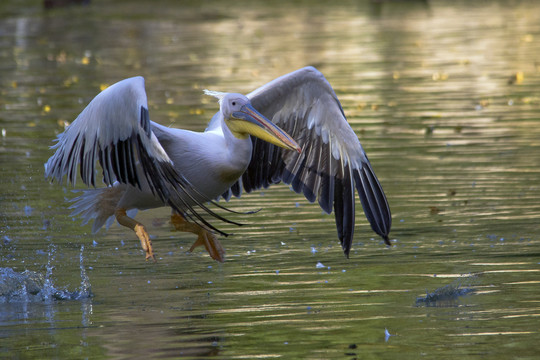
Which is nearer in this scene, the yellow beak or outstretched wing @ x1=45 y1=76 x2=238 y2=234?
outstretched wing @ x1=45 y1=76 x2=238 y2=234

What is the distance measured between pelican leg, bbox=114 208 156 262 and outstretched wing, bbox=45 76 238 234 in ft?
0.93

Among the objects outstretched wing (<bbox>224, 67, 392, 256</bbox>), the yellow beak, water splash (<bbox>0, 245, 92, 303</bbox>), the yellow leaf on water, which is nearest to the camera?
water splash (<bbox>0, 245, 92, 303</bbox>)

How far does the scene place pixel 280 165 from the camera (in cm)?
846

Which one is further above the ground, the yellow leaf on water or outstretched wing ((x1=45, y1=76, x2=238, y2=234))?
outstretched wing ((x1=45, y1=76, x2=238, y2=234))

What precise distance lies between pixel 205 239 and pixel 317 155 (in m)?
1.18

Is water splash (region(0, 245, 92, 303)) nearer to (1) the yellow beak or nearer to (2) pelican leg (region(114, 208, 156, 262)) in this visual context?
(2) pelican leg (region(114, 208, 156, 262))

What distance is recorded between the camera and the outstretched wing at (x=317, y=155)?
26.0ft

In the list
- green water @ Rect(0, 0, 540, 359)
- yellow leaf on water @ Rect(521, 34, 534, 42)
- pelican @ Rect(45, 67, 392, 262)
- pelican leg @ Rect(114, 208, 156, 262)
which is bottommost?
yellow leaf on water @ Rect(521, 34, 534, 42)

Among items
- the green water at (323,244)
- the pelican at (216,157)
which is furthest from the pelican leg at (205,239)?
the green water at (323,244)

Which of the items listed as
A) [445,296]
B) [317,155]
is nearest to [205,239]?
[317,155]

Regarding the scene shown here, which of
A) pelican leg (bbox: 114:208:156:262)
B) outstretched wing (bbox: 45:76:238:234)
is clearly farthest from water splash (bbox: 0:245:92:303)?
outstretched wing (bbox: 45:76:238:234)

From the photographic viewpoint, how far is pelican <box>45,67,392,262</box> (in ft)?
22.7

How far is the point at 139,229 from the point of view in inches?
285

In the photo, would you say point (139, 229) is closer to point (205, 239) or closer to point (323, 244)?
point (205, 239)
